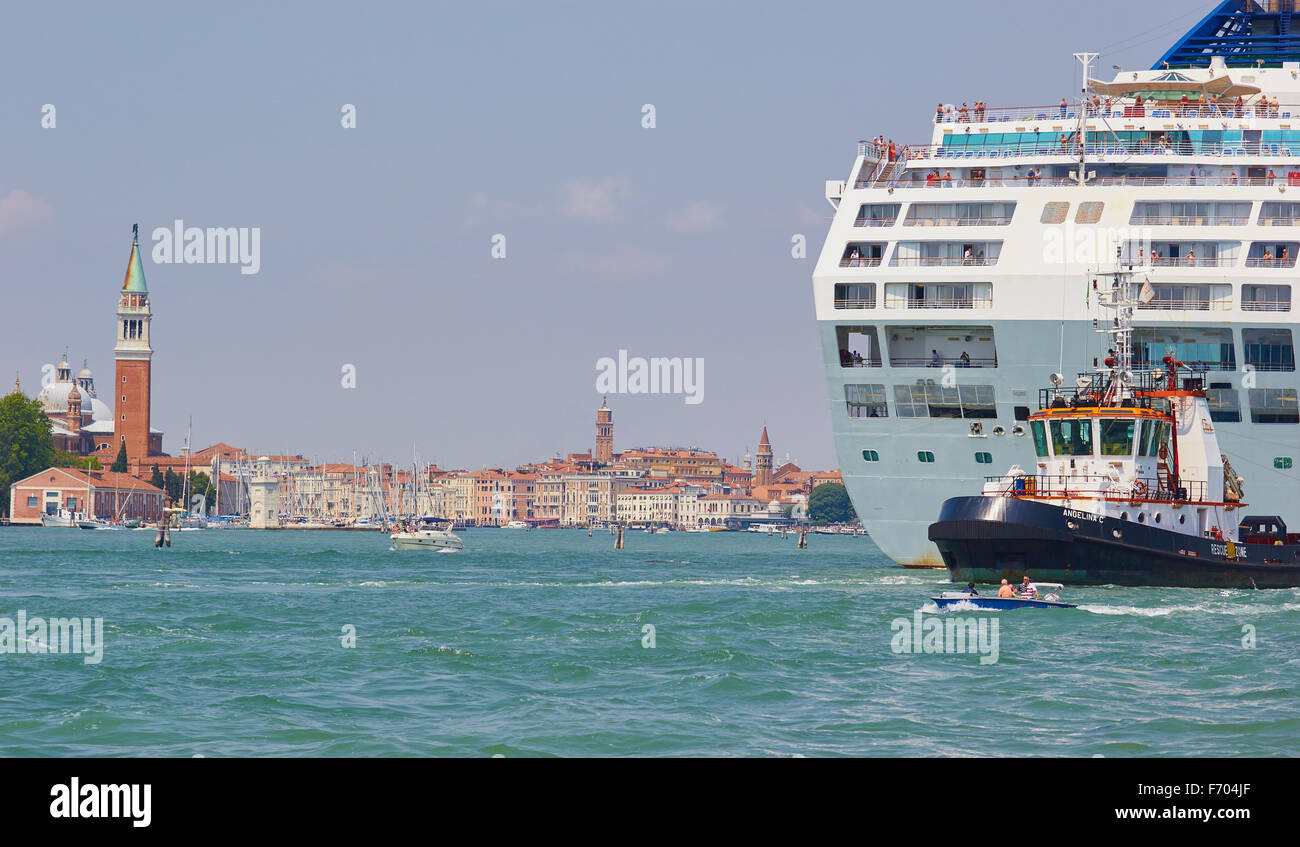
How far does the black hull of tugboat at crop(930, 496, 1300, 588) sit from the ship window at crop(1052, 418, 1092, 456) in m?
2.55

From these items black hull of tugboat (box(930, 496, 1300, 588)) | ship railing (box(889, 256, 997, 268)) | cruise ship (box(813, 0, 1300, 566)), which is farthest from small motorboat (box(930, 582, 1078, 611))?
ship railing (box(889, 256, 997, 268))

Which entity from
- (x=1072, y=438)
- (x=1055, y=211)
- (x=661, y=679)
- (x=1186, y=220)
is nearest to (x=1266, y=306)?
(x=1186, y=220)

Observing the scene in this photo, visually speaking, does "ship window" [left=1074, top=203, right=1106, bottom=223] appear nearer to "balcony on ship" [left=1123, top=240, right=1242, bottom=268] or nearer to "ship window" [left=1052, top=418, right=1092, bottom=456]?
"balcony on ship" [left=1123, top=240, right=1242, bottom=268]

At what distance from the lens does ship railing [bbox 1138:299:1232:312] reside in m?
52.7

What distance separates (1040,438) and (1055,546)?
386 cm

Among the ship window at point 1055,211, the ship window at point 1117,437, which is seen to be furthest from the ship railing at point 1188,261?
the ship window at point 1117,437

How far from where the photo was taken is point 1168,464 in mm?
48875

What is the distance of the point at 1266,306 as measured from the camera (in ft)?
172

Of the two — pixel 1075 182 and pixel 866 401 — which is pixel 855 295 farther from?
pixel 1075 182

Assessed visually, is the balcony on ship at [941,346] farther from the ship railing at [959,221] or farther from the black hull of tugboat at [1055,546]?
the black hull of tugboat at [1055,546]

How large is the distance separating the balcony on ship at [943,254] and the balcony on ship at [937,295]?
2.23 ft

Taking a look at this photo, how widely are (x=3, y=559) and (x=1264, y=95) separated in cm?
6337

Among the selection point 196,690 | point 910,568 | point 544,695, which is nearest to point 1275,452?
point 910,568
